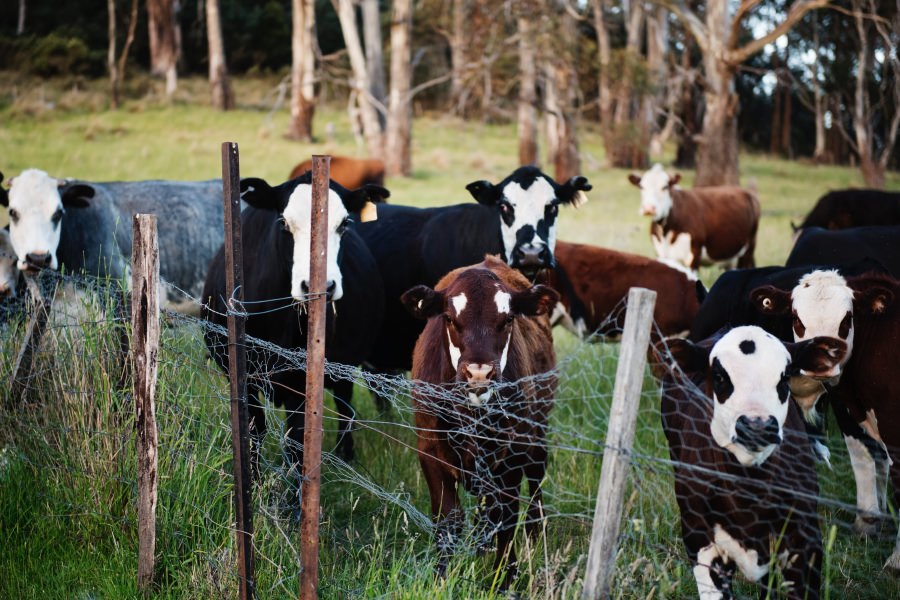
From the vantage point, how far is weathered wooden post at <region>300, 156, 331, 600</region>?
3887 mm

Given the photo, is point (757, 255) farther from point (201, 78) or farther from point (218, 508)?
point (201, 78)

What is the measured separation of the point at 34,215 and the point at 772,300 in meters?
5.58

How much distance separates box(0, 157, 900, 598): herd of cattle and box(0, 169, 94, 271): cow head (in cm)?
2

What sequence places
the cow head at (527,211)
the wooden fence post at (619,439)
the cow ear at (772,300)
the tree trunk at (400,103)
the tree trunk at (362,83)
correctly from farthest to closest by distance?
the tree trunk at (362,83)
the tree trunk at (400,103)
the cow head at (527,211)
the cow ear at (772,300)
the wooden fence post at (619,439)

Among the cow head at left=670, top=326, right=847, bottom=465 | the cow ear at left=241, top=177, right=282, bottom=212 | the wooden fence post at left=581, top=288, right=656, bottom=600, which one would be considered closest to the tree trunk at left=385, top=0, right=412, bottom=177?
the cow ear at left=241, top=177, right=282, bottom=212

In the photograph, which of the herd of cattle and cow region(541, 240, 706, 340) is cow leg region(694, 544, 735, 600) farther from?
cow region(541, 240, 706, 340)

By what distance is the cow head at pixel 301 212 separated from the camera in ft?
18.4

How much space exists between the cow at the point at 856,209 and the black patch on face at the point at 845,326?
6572 mm

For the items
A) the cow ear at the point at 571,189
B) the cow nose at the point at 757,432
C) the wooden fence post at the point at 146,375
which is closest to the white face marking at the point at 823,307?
the cow nose at the point at 757,432

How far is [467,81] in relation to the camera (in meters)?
30.7

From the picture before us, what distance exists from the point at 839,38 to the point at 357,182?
32.0 m

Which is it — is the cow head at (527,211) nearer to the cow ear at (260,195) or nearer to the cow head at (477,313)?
the cow ear at (260,195)

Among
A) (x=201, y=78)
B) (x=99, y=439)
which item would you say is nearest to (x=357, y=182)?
(x=99, y=439)

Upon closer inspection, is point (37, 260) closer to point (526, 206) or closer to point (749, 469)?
point (526, 206)
